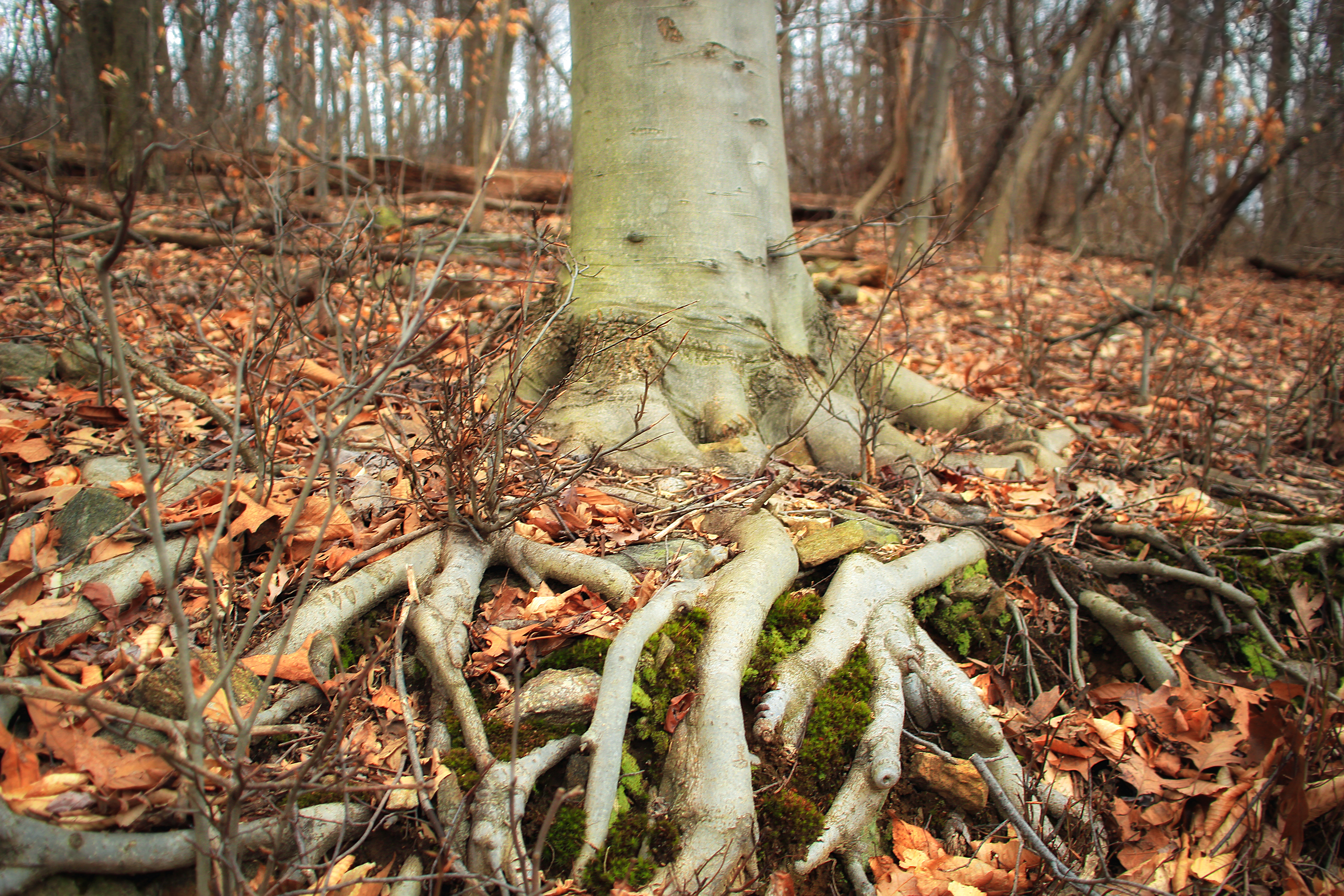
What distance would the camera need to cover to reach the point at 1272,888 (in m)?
2.13

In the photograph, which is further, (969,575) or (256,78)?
(256,78)

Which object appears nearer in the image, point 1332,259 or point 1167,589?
point 1167,589

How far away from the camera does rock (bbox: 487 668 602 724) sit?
1.93 metres

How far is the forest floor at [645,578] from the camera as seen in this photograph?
1.77 meters

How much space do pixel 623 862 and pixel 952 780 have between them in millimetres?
1020

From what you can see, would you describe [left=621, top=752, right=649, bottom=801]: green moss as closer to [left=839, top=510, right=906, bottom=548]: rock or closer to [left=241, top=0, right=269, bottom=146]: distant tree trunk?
[left=839, top=510, right=906, bottom=548]: rock

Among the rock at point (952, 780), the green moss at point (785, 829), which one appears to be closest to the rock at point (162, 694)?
the green moss at point (785, 829)

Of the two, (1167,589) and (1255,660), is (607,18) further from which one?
(1255,660)

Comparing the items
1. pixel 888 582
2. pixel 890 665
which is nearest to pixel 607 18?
pixel 888 582

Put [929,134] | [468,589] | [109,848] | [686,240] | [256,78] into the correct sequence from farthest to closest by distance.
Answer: [256,78]
[929,134]
[686,240]
[468,589]
[109,848]

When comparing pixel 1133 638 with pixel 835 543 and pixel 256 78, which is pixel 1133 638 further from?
pixel 256 78

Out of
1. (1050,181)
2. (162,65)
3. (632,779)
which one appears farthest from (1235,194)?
(162,65)

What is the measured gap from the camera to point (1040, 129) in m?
9.25

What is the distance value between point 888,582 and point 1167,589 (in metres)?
1.43
